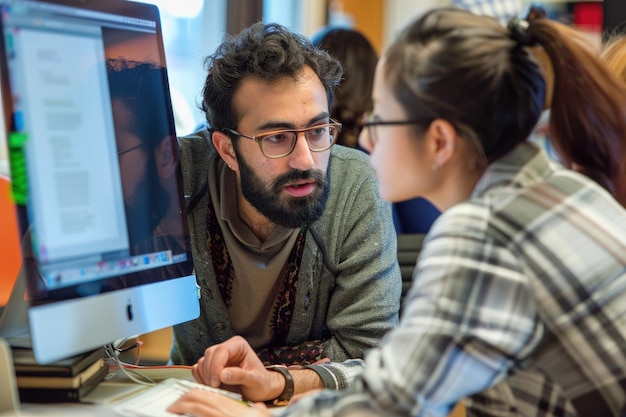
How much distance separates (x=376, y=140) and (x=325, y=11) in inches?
154

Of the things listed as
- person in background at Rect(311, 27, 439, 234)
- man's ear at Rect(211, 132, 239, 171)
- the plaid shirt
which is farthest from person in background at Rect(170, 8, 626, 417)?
person in background at Rect(311, 27, 439, 234)

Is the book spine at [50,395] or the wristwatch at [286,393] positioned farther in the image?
the wristwatch at [286,393]

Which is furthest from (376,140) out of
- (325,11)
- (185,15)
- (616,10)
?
(325,11)

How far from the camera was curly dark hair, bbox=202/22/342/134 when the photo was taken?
1.66 m

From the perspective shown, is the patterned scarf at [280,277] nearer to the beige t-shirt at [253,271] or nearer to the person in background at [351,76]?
the beige t-shirt at [253,271]

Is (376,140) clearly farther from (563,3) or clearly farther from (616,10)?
(563,3)

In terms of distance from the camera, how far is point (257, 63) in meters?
1.66

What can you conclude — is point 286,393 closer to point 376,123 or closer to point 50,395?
point 50,395

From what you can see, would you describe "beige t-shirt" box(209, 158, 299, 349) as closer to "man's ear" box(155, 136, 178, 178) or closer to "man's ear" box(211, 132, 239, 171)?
"man's ear" box(211, 132, 239, 171)

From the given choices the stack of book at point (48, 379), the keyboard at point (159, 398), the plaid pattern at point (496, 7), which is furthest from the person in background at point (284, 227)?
the plaid pattern at point (496, 7)

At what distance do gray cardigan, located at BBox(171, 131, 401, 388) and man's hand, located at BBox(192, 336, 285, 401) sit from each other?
259 mm

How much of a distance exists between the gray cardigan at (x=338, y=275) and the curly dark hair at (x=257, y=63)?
0.14m

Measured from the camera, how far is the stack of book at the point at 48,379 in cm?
113

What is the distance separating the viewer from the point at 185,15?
336cm
